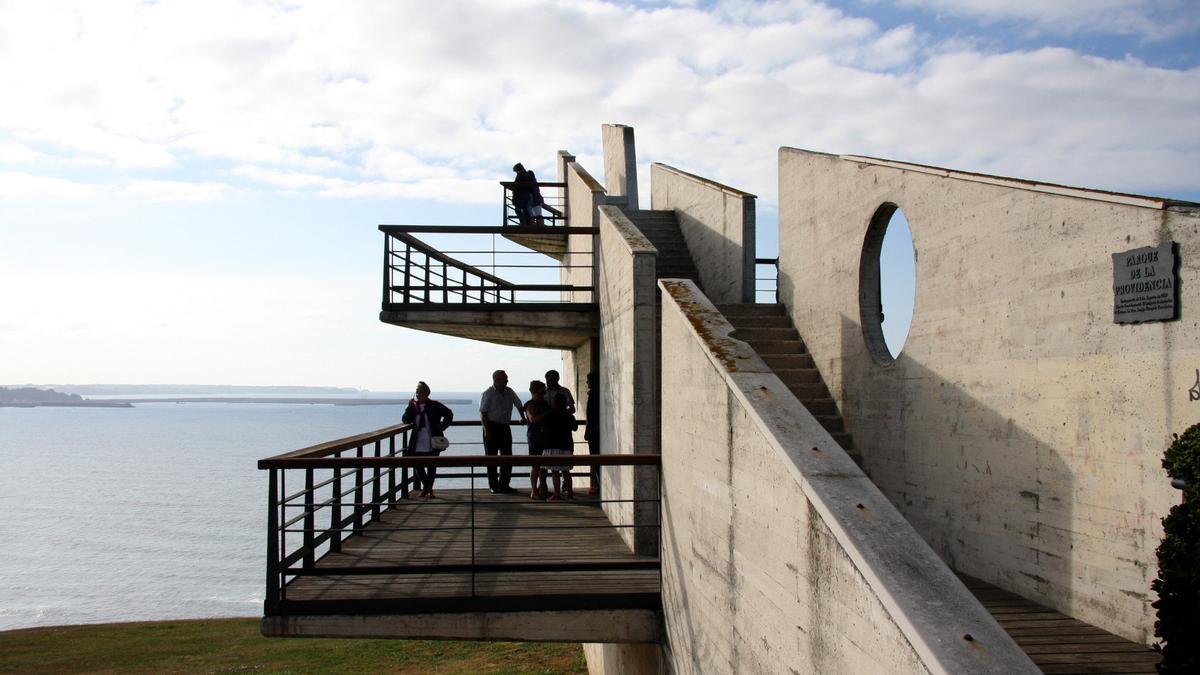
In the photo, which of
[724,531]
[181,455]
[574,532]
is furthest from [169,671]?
[181,455]

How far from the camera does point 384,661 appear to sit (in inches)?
822

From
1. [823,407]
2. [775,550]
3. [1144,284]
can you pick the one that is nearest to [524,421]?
[823,407]

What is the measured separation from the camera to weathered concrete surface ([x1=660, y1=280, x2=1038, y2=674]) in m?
3.67

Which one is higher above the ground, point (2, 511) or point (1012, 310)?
point (1012, 310)

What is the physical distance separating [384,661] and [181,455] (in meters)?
116

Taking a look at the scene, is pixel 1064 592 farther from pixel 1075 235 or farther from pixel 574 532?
pixel 574 532

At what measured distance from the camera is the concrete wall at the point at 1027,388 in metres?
5.14

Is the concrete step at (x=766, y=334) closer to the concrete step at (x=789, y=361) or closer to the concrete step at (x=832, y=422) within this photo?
the concrete step at (x=789, y=361)

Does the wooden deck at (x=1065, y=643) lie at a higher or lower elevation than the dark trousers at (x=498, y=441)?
lower

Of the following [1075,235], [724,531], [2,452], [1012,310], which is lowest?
[2,452]

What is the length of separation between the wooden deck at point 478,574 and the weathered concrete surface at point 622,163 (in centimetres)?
1120

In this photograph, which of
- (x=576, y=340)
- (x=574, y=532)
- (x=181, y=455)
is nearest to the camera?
(x=574, y=532)

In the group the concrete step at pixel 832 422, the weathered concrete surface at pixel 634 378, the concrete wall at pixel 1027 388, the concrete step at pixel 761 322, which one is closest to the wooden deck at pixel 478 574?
the weathered concrete surface at pixel 634 378

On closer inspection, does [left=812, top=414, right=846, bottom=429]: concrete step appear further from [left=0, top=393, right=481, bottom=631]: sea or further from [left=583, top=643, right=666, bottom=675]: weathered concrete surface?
[left=0, top=393, right=481, bottom=631]: sea
